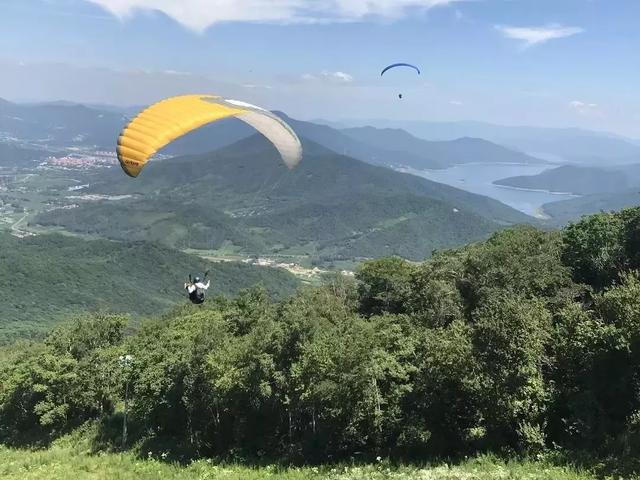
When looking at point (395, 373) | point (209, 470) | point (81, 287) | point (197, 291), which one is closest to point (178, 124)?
point (197, 291)

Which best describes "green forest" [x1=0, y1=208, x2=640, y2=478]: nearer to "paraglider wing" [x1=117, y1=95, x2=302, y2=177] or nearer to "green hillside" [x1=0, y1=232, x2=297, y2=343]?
"paraglider wing" [x1=117, y1=95, x2=302, y2=177]

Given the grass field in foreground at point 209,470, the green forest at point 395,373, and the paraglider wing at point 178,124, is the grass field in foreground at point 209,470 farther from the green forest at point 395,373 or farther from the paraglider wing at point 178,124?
the paraglider wing at point 178,124

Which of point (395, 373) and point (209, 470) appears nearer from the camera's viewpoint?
point (395, 373)

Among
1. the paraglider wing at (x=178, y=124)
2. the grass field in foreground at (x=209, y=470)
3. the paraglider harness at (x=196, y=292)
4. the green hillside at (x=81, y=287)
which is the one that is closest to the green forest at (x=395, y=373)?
the grass field in foreground at (x=209, y=470)

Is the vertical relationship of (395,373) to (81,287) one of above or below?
above

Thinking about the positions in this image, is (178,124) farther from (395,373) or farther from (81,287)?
(81,287)

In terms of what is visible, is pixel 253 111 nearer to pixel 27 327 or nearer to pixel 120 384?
pixel 120 384
